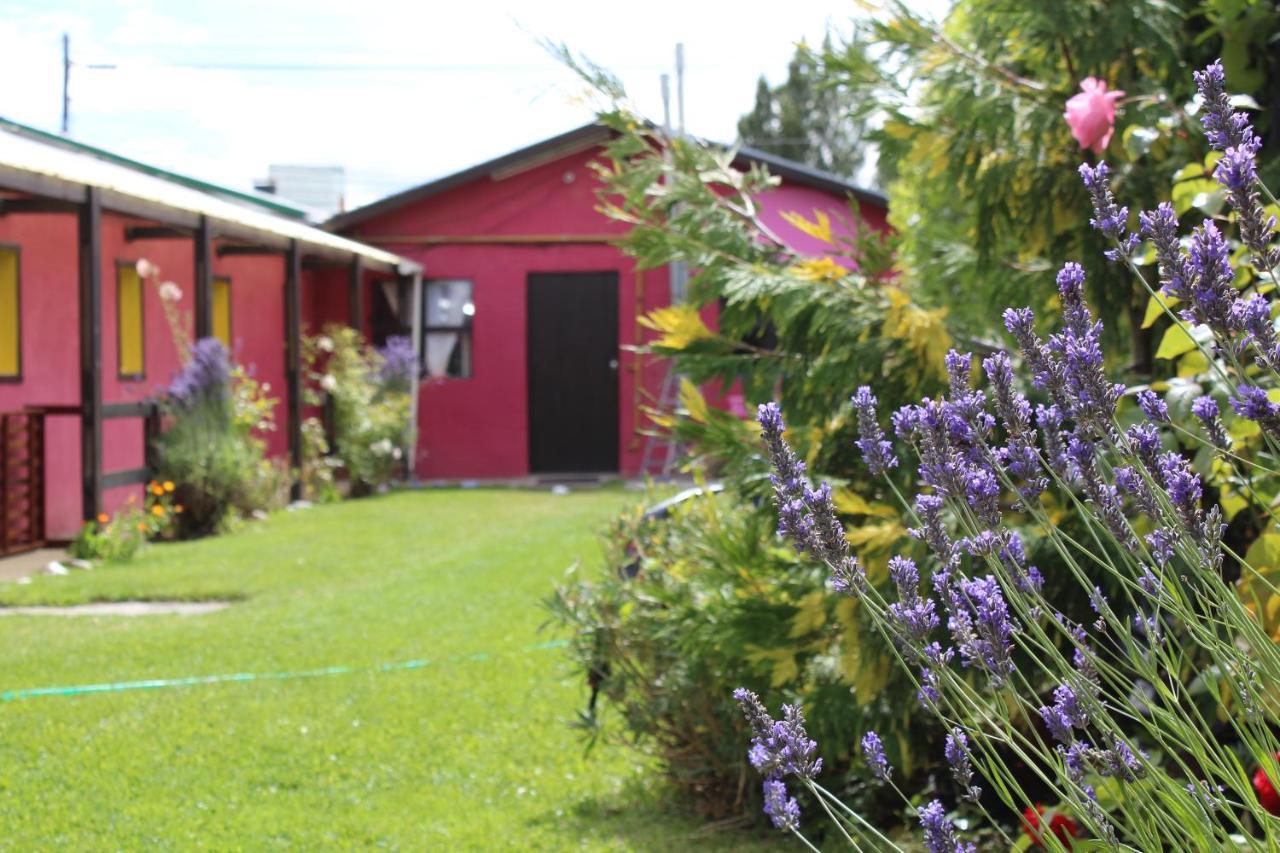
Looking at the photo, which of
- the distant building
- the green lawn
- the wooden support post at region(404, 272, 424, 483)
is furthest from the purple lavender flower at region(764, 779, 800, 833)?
the distant building

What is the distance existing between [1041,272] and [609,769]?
2.36 m

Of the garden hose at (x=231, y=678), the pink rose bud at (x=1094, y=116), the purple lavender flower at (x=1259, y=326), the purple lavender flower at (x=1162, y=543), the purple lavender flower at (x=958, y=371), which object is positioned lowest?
the garden hose at (x=231, y=678)

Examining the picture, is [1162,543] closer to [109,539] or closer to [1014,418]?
[1014,418]

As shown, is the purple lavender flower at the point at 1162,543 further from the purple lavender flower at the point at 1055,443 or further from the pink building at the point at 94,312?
the pink building at the point at 94,312

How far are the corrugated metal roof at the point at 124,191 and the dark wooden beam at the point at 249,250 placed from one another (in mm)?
290

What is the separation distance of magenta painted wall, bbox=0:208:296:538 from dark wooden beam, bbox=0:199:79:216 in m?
0.51

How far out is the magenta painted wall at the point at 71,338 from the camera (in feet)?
38.1

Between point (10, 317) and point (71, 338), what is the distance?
1.01 m

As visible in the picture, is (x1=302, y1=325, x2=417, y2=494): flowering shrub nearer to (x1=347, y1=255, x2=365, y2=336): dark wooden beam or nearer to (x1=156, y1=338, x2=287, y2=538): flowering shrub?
(x1=347, y1=255, x2=365, y2=336): dark wooden beam

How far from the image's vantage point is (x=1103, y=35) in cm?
376

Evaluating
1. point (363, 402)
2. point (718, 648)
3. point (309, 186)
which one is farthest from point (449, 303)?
point (718, 648)

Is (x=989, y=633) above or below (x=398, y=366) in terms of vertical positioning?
below

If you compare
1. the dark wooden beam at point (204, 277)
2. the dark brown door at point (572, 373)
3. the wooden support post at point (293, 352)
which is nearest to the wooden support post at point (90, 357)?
the dark wooden beam at point (204, 277)

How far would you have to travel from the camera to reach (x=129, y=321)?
44.7ft
